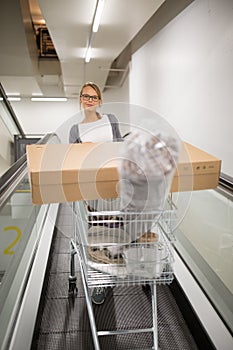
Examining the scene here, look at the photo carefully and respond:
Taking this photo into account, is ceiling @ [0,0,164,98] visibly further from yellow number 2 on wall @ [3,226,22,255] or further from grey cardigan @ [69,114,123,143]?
yellow number 2 on wall @ [3,226,22,255]

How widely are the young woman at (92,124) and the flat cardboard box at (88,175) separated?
0.56m

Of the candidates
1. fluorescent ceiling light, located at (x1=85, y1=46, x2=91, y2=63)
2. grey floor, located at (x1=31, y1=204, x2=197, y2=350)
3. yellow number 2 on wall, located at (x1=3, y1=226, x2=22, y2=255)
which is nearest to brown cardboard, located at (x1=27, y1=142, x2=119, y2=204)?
yellow number 2 on wall, located at (x1=3, y1=226, x2=22, y2=255)

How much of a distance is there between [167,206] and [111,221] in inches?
9.3

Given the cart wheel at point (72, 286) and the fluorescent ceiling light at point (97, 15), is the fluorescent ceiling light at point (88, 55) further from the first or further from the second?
the cart wheel at point (72, 286)

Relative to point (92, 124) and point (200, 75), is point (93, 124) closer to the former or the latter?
point (92, 124)

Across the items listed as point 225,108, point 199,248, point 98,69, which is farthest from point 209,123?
point 98,69

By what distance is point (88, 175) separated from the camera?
3.88ft

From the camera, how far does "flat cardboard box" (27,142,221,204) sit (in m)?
1.16

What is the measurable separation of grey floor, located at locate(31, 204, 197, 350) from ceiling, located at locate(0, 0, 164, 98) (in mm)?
3132

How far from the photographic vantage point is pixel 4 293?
1.67m

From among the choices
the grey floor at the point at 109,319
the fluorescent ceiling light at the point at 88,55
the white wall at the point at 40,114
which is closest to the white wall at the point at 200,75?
the grey floor at the point at 109,319

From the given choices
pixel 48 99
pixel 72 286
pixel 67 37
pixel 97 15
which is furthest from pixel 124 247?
pixel 48 99

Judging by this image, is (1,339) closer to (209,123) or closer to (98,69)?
(209,123)

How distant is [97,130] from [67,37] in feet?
13.6
